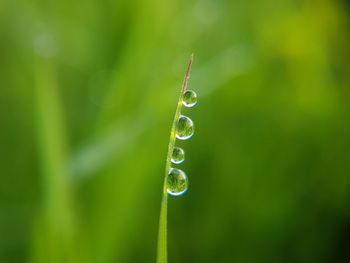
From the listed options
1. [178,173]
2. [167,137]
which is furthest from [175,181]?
[167,137]

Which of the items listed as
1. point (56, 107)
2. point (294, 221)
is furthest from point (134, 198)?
point (294, 221)

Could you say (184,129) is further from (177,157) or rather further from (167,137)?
(167,137)

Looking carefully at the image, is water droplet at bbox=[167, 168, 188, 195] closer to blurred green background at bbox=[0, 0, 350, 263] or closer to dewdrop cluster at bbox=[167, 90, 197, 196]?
dewdrop cluster at bbox=[167, 90, 197, 196]

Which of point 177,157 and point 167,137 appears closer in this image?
point 177,157

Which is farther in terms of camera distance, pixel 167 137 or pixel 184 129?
pixel 167 137

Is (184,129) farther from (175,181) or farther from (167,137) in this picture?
(167,137)

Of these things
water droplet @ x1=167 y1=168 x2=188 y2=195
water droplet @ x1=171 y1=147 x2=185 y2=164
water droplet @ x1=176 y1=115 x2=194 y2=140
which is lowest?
water droplet @ x1=167 y1=168 x2=188 y2=195

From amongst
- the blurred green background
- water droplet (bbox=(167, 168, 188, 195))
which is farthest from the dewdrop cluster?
the blurred green background

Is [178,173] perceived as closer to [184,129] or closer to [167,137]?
[184,129]
